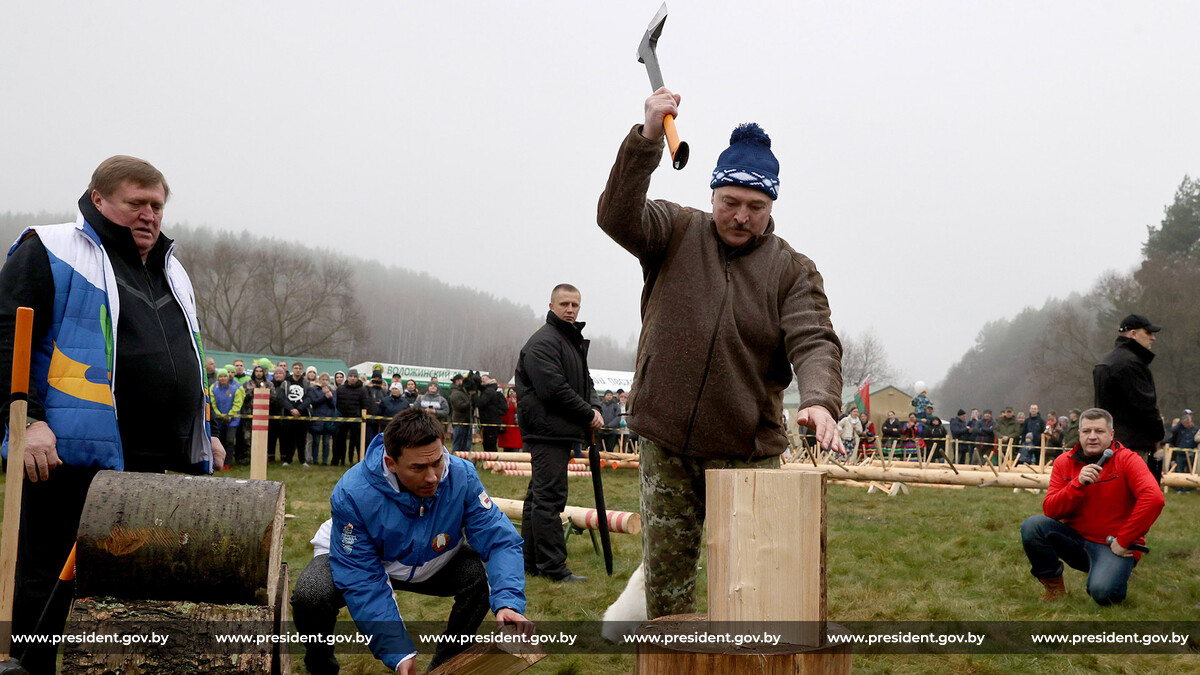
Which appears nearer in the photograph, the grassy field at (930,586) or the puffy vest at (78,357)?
the puffy vest at (78,357)

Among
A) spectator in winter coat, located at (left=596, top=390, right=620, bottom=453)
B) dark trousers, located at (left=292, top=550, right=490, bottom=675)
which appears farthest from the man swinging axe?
spectator in winter coat, located at (left=596, top=390, right=620, bottom=453)

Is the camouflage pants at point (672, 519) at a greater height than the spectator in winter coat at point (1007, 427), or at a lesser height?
greater

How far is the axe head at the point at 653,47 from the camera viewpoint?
2.87m

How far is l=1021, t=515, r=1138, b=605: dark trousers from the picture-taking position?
5203 mm

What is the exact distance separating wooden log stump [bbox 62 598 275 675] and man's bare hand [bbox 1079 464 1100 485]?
4675 millimetres

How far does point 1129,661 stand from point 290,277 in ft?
153

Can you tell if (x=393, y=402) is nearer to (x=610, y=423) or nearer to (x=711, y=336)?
(x=610, y=423)

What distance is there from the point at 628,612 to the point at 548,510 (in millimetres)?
1750

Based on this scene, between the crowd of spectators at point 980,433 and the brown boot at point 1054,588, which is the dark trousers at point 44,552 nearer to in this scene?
the brown boot at point 1054,588

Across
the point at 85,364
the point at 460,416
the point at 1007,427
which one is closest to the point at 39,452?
the point at 85,364

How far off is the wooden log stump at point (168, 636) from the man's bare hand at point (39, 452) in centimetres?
44

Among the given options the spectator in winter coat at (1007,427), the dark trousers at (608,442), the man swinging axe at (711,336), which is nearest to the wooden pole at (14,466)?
the man swinging axe at (711,336)

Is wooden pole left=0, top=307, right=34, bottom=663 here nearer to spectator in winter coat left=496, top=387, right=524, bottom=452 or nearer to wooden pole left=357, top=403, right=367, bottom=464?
wooden pole left=357, top=403, right=367, bottom=464

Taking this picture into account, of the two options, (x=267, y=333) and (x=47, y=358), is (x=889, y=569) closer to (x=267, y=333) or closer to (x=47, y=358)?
(x=47, y=358)
